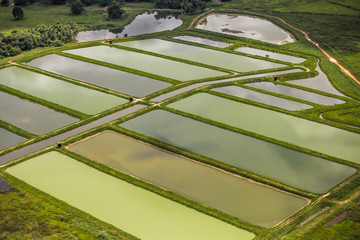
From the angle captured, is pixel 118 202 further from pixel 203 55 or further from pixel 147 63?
pixel 203 55

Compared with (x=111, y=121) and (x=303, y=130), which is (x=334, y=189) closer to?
(x=303, y=130)

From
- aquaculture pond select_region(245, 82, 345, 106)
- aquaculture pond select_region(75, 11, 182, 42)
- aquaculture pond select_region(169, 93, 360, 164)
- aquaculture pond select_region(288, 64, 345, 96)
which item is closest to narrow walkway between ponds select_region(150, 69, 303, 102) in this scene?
aquaculture pond select_region(169, 93, 360, 164)

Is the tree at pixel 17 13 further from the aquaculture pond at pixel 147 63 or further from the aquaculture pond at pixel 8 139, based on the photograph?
the aquaculture pond at pixel 8 139

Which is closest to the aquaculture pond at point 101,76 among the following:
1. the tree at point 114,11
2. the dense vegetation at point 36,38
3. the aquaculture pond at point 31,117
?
the dense vegetation at point 36,38

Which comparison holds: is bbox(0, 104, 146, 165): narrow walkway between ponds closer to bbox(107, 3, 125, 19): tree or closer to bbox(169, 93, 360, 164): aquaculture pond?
bbox(169, 93, 360, 164): aquaculture pond

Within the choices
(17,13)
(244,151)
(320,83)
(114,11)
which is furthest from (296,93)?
(17,13)

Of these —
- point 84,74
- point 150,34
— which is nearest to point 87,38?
point 150,34
